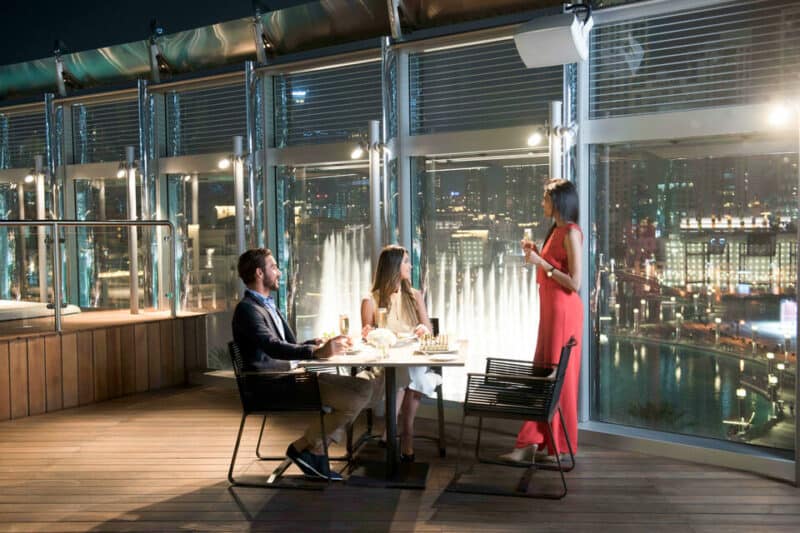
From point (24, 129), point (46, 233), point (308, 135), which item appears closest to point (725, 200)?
point (308, 135)

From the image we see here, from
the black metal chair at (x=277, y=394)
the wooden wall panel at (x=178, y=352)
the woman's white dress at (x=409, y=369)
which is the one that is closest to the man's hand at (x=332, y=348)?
the black metal chair at (x=277, y=394)

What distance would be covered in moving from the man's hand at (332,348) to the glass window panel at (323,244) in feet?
7.36

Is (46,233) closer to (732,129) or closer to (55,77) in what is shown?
(55,77)

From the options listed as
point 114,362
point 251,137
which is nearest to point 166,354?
point 114,362

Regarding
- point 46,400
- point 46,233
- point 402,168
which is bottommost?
point 46,400

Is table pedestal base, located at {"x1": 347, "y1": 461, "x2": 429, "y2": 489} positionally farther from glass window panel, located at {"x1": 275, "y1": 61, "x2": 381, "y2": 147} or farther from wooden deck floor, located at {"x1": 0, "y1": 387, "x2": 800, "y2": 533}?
glass window panel, located at {"x1": 275, "y1": 61, "x2": 381, "y2": 147}

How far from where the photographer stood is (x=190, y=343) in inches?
304

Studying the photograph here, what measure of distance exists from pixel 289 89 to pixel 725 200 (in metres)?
3.95

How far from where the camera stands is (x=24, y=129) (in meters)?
8.96

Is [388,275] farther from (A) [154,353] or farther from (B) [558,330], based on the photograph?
(A) [154,353]

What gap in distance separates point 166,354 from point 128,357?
1.31 ft

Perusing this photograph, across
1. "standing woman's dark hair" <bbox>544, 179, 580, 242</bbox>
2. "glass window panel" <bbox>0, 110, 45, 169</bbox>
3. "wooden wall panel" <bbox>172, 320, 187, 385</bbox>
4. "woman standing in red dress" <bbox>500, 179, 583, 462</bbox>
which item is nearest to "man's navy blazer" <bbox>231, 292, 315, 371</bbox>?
"woman standing in red dress" <bbox>500, 179, 583, 462</bbox>

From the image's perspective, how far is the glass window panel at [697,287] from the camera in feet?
15.9

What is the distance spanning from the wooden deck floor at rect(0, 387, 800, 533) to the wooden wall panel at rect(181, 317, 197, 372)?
2.14 meters
